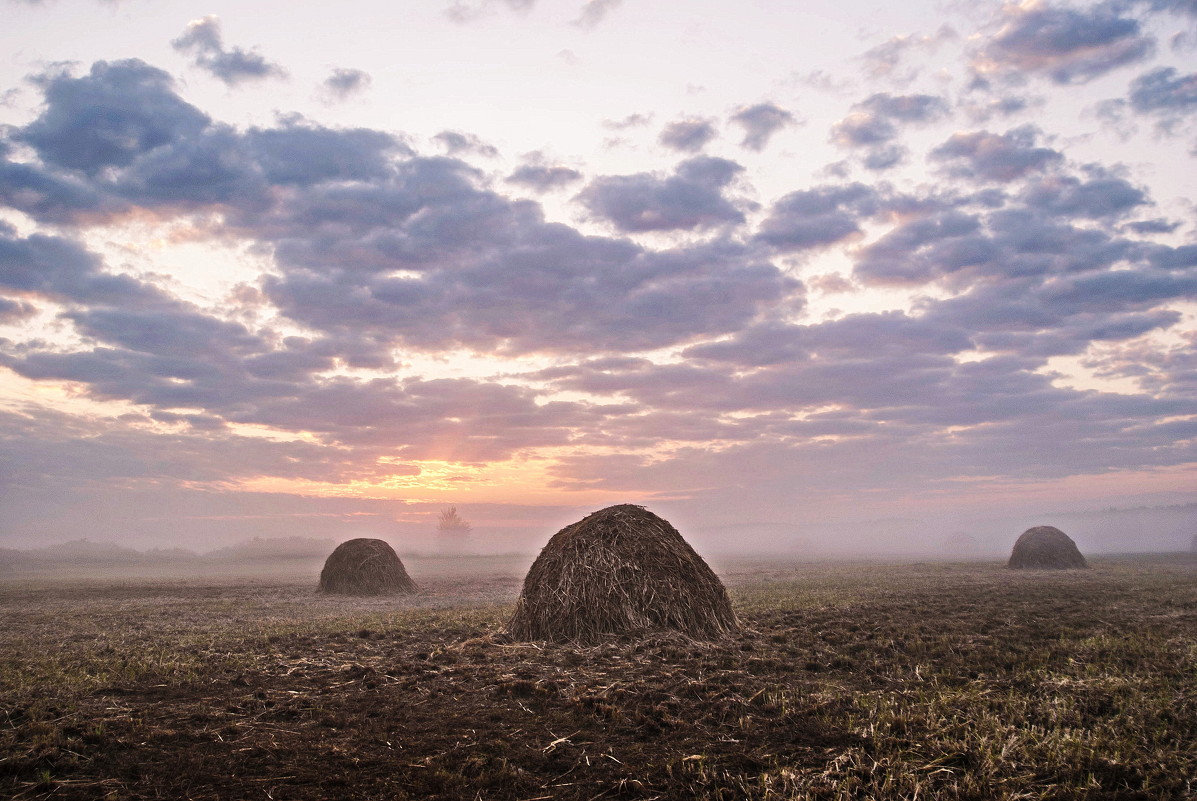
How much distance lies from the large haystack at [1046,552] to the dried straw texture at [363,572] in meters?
39.5

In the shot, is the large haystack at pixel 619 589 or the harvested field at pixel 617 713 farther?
the large haystack at pixel 619 589

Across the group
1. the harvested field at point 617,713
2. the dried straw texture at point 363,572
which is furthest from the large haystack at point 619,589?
the dried straw texture at point 363,572

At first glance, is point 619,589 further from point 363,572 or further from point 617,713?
point 363,572

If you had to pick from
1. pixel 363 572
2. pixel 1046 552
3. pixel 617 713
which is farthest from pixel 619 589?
pixel 1046 552

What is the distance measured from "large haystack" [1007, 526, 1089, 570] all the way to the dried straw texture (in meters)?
39.5

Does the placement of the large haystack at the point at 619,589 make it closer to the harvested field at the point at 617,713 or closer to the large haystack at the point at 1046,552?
the harvested field at the point at 617,713

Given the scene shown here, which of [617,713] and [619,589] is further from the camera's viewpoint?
[619,589]

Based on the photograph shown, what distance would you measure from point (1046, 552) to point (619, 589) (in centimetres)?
4092

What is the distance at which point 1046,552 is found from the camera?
43.5m

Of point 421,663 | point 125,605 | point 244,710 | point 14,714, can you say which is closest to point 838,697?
point 421,663

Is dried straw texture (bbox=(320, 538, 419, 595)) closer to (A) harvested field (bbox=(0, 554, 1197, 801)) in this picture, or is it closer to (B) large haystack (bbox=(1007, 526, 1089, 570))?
(A) harvested field (bbox=(0, 554, 1197, 801))

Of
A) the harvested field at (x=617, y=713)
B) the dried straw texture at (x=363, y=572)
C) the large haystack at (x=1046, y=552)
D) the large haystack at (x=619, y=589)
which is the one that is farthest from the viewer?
the large haystack at (x=1046, y=552)

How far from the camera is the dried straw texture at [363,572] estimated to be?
32438mm

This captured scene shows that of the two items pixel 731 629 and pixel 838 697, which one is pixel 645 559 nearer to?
pixel 731 629
